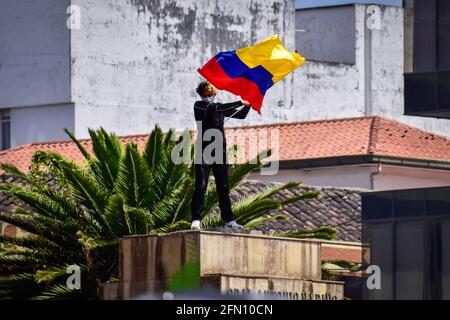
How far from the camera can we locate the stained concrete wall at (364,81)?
72.0 metres

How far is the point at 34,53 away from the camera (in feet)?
219

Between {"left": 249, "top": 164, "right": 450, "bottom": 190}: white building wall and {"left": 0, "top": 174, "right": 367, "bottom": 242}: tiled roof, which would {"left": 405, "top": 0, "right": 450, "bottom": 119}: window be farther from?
{"left": 249, "top": 164, "right": 450, "bottom": 190}: white building wall

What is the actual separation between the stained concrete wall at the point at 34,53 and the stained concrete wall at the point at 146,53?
0.49m

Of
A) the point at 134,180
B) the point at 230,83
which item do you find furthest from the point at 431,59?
the point at 230,83

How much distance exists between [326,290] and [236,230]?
1838mm

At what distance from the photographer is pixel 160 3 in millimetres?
66688

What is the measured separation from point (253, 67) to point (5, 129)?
36.4 meters

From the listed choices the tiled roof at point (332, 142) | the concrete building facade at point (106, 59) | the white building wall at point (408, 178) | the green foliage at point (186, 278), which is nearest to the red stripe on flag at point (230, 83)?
the green foliage at point (186, 278)

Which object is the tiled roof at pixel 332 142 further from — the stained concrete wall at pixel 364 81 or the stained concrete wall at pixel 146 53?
the stained concrete wall at pixel 364 81

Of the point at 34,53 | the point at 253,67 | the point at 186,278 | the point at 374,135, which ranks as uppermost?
the point at 34,53

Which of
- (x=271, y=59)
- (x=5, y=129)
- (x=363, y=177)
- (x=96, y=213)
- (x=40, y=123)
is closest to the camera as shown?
(x=271, y=59)

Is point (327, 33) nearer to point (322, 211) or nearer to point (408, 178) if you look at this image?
point (408, 178)
